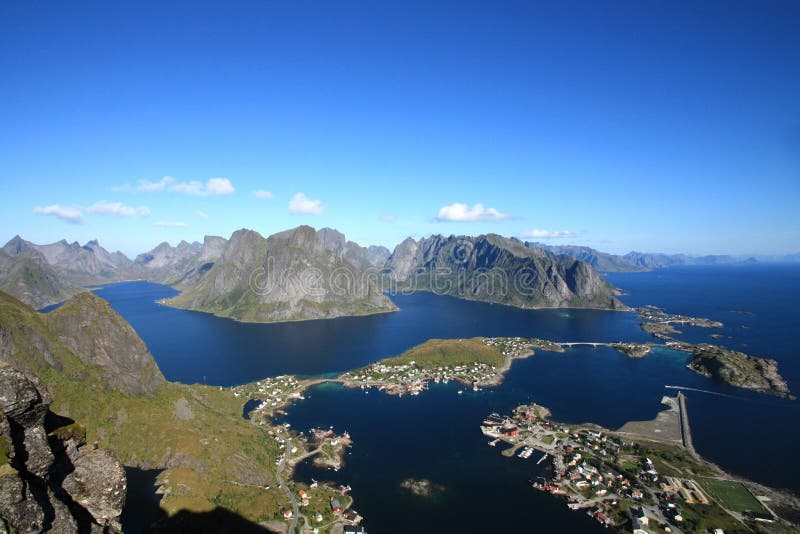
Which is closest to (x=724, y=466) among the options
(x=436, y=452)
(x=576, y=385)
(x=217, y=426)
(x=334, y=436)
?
(x=576, y=385)

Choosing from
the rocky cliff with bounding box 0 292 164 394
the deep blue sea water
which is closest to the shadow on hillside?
the deep blue sea water

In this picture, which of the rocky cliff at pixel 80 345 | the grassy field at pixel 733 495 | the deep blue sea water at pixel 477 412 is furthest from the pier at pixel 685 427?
the rocky cliff at pixel 80 345

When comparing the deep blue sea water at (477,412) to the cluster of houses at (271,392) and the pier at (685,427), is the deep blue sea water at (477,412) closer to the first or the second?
the pier at (685,427)

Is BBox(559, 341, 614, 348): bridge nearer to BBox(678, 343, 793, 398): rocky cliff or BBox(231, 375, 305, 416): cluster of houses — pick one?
BBox(678, 343, 793, 398): rocky cliff

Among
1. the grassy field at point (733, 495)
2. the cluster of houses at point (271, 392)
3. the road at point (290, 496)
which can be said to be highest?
the cluster of houses at point (271, 392)

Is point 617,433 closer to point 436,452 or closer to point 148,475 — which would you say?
point 436,452

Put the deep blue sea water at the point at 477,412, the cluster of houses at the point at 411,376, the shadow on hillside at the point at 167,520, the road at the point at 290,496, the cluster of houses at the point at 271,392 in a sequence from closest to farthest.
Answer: the shadow on hillside at the point at 167,520 → the road at the point at 290,496 → the deep blue sea water at the point at 477,412 → the cluster of houses at the point at 271,392 → the cluster of houses at the point at 411,376

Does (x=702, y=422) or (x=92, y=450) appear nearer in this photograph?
(x=92, y=450)
